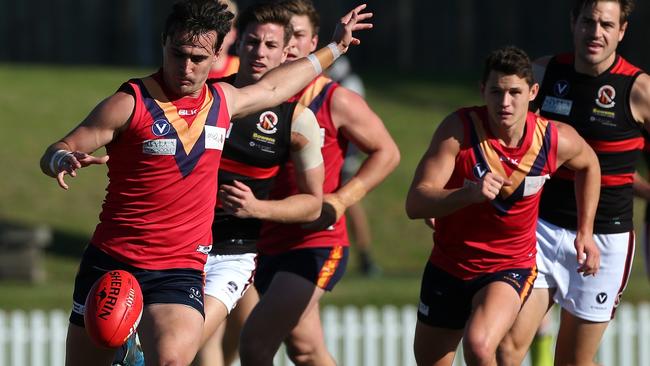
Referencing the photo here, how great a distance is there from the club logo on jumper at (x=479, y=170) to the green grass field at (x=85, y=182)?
6.30m

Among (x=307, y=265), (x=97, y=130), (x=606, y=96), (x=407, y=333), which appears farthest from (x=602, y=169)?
(x=407, y=333)

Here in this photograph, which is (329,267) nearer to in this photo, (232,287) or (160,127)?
(232,287)

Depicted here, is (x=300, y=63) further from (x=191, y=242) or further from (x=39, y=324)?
(x=39, y=324)

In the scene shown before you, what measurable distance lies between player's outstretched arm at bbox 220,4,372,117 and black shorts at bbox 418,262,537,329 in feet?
4.47

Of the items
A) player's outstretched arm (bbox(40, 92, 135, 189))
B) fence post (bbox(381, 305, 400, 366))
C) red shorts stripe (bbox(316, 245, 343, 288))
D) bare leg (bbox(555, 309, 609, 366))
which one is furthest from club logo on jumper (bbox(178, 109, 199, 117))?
fence post (bbox(381, 305, 400, 366))

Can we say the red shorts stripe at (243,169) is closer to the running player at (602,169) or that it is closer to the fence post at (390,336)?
the running player at (602,169)

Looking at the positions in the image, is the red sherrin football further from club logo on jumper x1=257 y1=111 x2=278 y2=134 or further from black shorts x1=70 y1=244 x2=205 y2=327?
club logo on jumper x1=257 y1=111 x2=278 y2=134

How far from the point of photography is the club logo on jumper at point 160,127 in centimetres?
647

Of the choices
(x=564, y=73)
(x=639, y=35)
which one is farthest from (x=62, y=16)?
(x=564, y=73)

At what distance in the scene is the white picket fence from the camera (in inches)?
477

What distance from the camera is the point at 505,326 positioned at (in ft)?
23.6

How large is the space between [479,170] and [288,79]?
1.16 meters

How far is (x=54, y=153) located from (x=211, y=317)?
1.56m

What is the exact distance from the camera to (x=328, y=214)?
7895 mm
